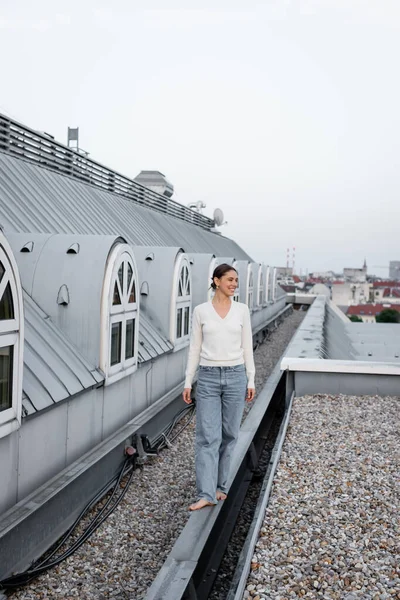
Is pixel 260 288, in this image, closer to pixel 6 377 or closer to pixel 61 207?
pixel 61 207

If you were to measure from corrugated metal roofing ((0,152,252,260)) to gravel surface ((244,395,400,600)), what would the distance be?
16.2 ft

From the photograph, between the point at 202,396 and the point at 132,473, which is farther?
the point at 132,473

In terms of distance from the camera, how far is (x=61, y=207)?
1111cm

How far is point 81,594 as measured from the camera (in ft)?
14.8

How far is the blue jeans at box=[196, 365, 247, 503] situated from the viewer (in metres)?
4.95

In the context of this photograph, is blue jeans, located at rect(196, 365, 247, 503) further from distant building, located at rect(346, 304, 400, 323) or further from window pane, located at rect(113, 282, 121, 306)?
distant building, located at rect(346, 304, 400, 323)

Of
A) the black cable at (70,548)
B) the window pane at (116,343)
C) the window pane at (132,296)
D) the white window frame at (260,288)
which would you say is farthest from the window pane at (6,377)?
the white window frame at (260,288)

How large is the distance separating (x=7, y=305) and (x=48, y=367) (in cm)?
146

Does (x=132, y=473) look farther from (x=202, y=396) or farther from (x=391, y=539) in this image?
(x=391, y=539)

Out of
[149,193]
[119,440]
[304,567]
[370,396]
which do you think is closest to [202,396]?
[304,567]

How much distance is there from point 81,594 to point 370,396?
6432 millimetres

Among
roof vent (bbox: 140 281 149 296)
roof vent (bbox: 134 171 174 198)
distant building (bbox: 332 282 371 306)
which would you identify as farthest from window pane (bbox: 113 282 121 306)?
distant building (bbox: 332 282 371 306)

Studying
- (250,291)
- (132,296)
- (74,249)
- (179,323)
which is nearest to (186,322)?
(179,323)

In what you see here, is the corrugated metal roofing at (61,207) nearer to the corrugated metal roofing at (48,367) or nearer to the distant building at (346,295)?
the corrugated metal roofing at (48,367)
